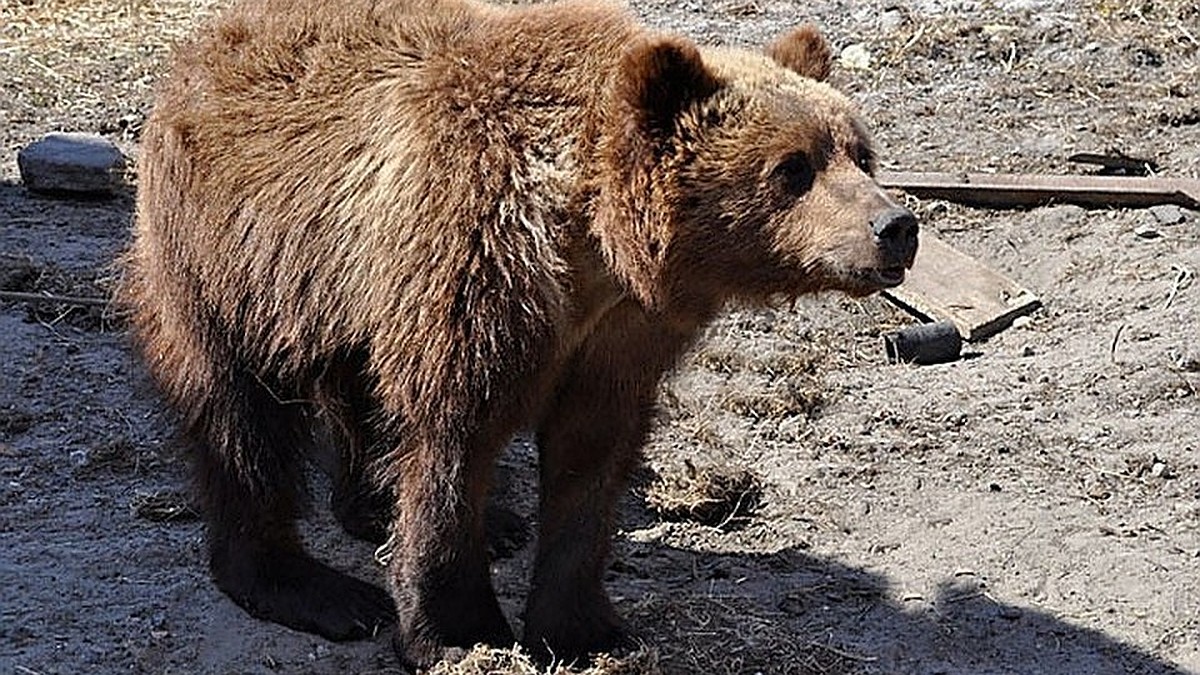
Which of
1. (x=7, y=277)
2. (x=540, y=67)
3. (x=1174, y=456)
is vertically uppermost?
(x=540, y=67)

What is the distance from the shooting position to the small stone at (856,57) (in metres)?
10.9

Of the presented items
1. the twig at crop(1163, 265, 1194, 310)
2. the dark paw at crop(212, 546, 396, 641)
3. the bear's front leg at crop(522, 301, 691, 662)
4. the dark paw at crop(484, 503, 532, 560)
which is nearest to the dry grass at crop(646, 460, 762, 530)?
the dark paw at crop(484, 503, 532, 560)

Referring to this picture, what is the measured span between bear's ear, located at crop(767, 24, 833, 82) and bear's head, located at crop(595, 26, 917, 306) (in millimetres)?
329

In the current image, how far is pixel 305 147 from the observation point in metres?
5.20

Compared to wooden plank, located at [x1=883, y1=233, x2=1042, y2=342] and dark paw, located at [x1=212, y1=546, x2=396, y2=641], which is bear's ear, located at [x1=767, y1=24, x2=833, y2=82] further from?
wooden plank, located at [x1=883, y1=233, x2=1042, y2=342]

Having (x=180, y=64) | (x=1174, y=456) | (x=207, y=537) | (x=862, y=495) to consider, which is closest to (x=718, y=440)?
(x=862, y=495)

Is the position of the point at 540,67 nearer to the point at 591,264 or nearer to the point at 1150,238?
the point at 591,264

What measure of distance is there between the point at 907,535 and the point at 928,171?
347 cm

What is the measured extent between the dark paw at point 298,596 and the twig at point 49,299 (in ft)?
7.63

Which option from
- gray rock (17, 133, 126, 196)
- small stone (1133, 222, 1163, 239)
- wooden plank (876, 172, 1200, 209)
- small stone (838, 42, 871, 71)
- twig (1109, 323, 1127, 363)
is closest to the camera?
twig (1109, 323, 1127, 363)

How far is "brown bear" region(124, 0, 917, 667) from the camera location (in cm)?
480

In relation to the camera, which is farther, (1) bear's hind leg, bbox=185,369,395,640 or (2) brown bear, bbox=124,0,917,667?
(1) bear's hind leg, bbox=185,369,395,640

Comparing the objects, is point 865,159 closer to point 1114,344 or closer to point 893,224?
point 893,224

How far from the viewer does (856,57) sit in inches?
434
